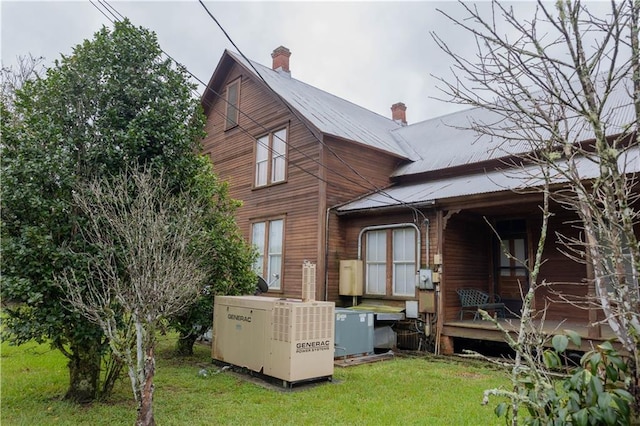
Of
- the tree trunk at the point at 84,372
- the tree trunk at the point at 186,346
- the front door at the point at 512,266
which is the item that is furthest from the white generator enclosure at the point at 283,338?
the front door at the point at 512,266

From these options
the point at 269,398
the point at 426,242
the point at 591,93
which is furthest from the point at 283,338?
the point at 591,93

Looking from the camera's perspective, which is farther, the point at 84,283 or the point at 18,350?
the point at 18,350

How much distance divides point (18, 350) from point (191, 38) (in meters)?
7.52

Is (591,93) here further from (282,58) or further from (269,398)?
(282,58)

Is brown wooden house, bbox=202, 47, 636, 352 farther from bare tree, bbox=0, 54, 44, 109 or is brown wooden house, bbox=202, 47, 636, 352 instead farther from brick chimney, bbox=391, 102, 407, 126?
bare tree, bbox=0, 54, 44, 109

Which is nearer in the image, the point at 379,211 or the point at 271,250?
the point at 379,211

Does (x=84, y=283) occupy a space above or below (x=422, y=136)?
below

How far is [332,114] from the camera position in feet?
A: 44.2

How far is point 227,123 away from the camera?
14695 mm

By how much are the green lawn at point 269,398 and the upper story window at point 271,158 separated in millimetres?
6310

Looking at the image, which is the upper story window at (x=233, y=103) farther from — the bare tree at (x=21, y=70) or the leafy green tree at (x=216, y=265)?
the bare tree at (x=21, y=70)

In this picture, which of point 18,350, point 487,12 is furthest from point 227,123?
point 487,12

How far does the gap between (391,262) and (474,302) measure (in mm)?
2138

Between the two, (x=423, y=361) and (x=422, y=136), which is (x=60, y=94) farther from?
(x=422, y=136)
